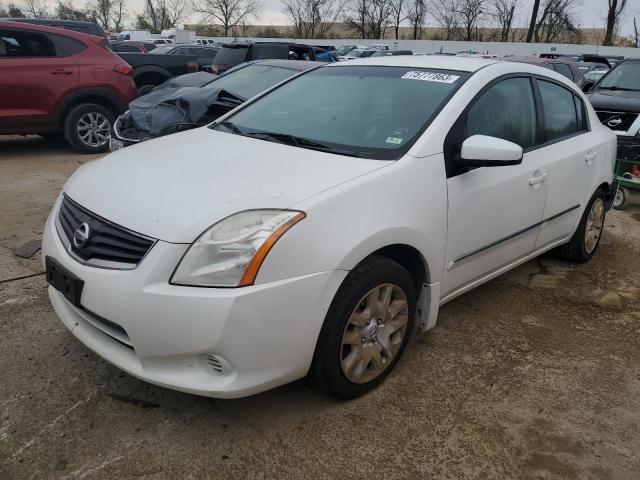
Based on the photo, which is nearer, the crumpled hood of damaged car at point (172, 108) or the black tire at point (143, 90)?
the crumpled hood of damaged car at point (172, 108)

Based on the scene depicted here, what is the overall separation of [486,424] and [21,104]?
704 centimetres

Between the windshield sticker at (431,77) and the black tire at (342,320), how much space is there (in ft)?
3.96

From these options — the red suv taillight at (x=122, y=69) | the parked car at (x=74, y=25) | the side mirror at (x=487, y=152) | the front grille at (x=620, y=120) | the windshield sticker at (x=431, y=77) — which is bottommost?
the front grille at (x=620, y=120)

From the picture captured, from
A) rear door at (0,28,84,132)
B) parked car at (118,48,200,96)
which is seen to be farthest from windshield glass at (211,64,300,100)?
parked car at (118,48,200,96)

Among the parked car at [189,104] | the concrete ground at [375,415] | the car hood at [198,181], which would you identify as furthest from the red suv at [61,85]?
the car hood at [198,181]

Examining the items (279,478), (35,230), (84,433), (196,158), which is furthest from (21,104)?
(279,478)

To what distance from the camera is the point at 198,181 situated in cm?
251

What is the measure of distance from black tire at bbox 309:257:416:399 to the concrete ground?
15 centimetres

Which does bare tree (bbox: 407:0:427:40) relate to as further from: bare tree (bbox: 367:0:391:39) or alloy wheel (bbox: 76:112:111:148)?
A: alloy wheel (bbox: 76:112:111:148)

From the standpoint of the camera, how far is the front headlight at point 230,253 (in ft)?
7.01

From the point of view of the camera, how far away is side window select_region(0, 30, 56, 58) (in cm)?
712

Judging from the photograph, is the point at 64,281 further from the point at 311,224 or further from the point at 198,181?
the point at 311,224

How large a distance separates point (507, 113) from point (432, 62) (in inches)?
21.9

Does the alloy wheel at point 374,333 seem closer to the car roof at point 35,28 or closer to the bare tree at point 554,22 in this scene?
the car roof at point 35,28
